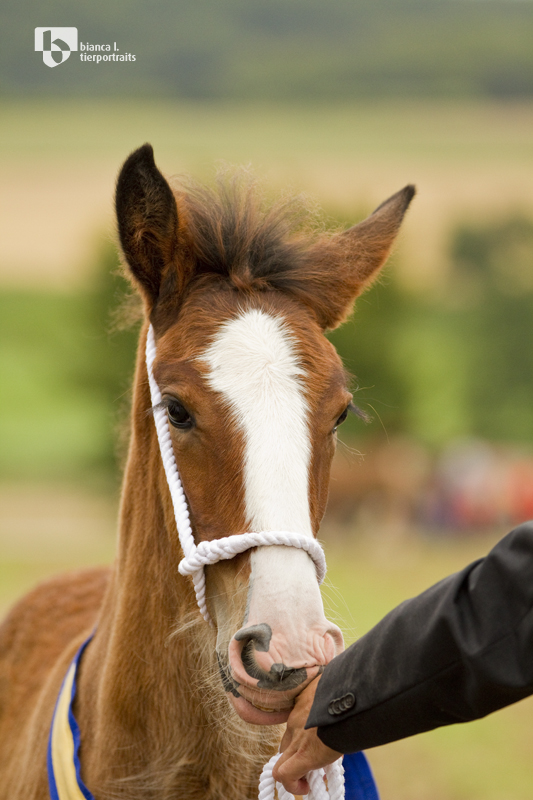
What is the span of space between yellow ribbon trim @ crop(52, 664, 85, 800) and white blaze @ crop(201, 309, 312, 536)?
1125 mm

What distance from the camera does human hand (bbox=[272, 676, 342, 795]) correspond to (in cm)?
178

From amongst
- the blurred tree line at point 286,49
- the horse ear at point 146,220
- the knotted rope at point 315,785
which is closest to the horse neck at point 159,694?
the knotted rope at point 315,785

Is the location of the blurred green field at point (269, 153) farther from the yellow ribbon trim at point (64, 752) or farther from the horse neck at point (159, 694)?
the yellow ribbon trim at point (64, 752)

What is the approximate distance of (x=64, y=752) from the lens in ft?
7.75

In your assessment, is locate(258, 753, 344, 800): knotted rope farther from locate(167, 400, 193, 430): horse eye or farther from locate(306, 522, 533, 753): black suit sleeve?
locate(167, 400, 193, 430): horse eye

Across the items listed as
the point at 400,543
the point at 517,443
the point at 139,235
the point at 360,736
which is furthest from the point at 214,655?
the point at 517,443

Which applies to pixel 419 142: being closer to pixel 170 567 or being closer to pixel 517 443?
pixel 517 443

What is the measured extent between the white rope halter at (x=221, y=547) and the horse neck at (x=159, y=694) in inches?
5.0

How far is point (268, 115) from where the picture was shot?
81.6 m

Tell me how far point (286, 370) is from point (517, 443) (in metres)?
22.0

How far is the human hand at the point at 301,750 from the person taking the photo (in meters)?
1.78

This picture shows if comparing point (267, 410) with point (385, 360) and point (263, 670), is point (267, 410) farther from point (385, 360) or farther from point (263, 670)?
point (385, 360)

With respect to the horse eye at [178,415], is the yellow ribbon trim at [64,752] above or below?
below

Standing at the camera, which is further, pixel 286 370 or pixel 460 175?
pixel 460 175
